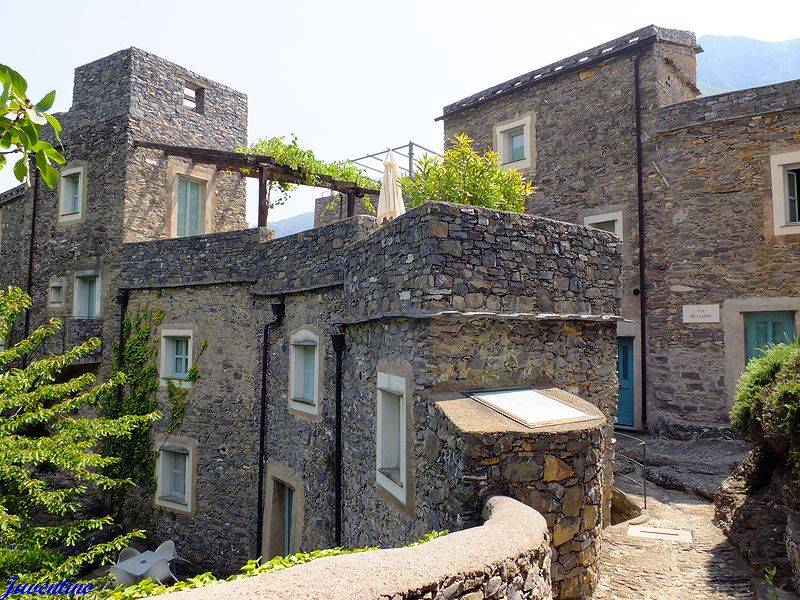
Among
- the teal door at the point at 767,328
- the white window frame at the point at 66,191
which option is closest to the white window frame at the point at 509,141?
the teal door at the point at 767,328

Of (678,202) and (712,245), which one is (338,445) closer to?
(712,245)

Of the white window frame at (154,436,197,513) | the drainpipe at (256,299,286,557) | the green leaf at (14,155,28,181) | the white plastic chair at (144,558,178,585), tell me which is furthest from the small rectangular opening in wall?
the green leaf at (14,155,28,181)

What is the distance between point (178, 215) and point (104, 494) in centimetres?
711

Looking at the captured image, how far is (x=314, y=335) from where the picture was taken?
356 inches

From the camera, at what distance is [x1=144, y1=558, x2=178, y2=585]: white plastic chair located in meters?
10.4

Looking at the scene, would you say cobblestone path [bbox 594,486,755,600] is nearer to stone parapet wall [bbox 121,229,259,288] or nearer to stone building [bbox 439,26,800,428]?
stone building [bbox 439,26,800,428]

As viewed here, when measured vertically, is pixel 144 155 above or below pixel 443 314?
above

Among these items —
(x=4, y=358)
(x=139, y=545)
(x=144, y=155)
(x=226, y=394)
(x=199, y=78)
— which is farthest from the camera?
(x=199, y=78)

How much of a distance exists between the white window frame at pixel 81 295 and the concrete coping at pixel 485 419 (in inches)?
426

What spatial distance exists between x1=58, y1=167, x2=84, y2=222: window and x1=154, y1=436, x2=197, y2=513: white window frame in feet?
21.0

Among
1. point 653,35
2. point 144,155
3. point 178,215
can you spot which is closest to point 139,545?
point 178,215

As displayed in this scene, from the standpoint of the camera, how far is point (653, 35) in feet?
40.1

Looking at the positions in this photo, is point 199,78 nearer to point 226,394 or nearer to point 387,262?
point 226,394

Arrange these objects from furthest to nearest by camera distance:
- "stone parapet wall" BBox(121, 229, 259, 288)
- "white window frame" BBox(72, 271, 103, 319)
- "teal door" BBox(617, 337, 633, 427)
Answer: "white window frame" BBox(72, 271, 103, 319) → "teal door" BBox(617, 337, 633, 427) → "stone parapet wall" BBox(121, 229, 259, 288)
